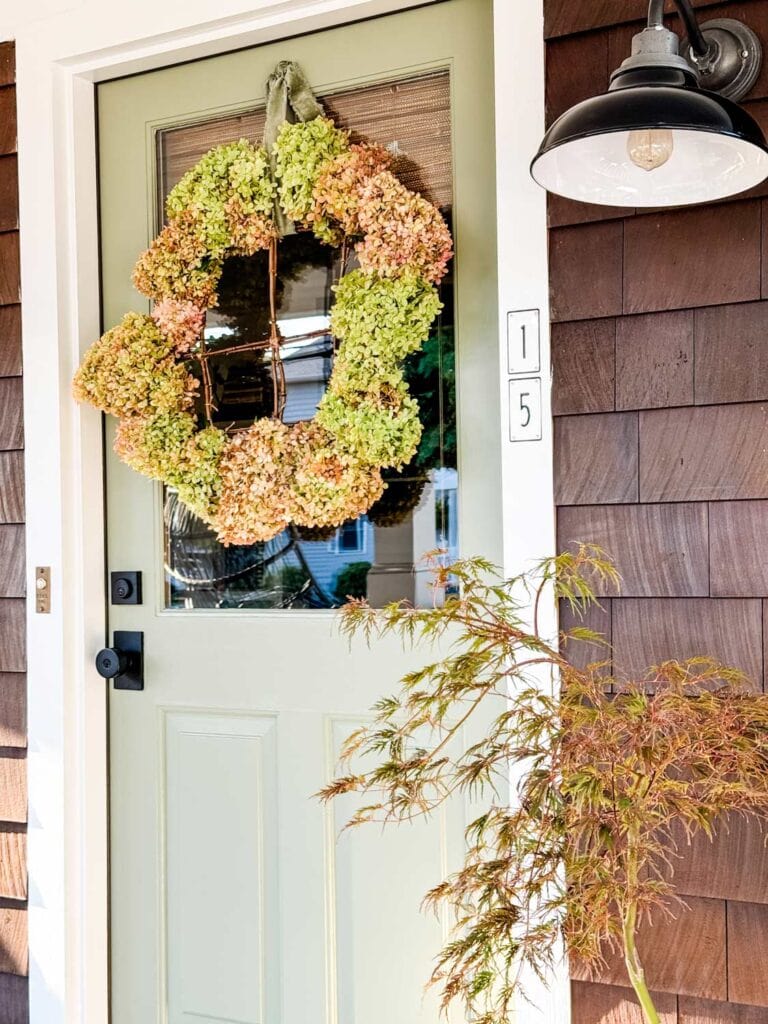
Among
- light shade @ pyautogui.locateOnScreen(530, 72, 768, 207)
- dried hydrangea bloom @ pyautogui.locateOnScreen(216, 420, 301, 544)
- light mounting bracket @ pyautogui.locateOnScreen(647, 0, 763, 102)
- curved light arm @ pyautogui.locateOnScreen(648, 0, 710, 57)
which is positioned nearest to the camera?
light shade @ pyautogui.locateOnScreen(530, 72, 768, 207)

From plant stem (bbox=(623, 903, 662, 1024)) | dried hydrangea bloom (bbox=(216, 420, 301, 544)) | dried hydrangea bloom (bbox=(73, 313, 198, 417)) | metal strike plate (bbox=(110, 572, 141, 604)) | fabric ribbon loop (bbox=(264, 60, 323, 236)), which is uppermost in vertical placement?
fabric ribbon loop (bbox=(264, 60, 323, 236))

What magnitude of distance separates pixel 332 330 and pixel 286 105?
1.54ft

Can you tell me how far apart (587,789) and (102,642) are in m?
1.26

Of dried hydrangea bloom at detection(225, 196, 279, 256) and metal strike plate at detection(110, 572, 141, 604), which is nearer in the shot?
dried hydrangea bloom at detection(225, 196, 279, 256)

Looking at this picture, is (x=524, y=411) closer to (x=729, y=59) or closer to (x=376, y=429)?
(x=376, y=429)

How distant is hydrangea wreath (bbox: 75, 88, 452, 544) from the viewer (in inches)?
70.6

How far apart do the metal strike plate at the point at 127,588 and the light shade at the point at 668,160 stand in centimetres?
116

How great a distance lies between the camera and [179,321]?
6.52 ft

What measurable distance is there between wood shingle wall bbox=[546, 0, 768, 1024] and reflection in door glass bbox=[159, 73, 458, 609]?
0.27m

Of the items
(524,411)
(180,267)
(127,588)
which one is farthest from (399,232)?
(127,588)

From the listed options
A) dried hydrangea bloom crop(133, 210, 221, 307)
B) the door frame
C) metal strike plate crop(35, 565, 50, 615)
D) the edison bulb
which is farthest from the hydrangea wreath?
the edison bulb

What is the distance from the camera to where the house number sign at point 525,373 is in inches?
66.2

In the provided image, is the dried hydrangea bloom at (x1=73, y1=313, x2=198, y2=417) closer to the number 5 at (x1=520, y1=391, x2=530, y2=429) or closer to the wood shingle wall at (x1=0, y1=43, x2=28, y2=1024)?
the wood shingle wall at (x1=0, y1=43, x2=28, y2=1024)

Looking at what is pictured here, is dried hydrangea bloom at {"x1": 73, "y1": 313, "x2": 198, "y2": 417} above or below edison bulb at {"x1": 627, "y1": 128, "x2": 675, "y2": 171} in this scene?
below
